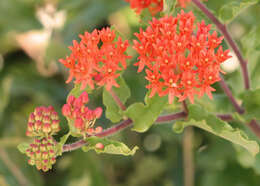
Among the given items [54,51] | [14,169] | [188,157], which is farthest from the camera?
[54,51]

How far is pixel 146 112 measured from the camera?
141cm

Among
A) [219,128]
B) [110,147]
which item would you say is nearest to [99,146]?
[110,147]

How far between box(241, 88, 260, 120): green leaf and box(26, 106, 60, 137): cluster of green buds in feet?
2.36

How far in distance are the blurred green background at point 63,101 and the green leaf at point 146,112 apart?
3.21 feet

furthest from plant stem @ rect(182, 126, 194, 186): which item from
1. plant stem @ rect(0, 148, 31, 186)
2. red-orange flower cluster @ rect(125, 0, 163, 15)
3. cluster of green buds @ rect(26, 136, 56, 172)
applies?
cluster of green buds @ rect(26, 136, 56, 172)

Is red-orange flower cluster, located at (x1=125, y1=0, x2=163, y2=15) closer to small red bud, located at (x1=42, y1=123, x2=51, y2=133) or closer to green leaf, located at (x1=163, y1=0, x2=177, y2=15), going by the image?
green leaf, located at (x1=163, y1=0, x2=177, y2=15)

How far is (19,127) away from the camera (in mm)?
2699

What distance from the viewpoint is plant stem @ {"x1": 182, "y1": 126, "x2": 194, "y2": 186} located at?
2588 mm

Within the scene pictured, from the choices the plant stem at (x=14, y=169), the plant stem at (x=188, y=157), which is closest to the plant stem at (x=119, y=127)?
the plant stem at (x=188, y=157)

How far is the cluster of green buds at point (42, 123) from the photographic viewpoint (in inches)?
51.4

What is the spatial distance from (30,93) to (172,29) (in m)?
2.00

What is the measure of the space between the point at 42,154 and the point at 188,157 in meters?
1.51

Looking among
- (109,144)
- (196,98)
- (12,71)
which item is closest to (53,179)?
(12,71)

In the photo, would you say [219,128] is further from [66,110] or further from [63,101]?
[63,101]
